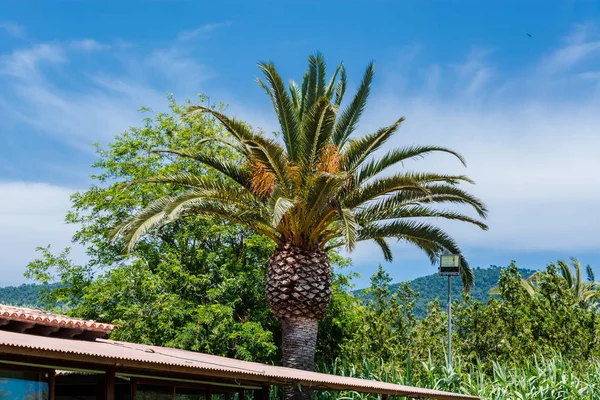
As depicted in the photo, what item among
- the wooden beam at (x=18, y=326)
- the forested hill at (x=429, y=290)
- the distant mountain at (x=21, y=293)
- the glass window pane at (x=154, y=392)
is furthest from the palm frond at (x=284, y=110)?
the distant mountain at (x=21, y=293)

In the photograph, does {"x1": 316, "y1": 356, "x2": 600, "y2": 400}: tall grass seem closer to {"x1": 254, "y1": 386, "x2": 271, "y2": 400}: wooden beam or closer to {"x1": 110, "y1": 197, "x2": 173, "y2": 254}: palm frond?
{"x1": 254, "y1": 386, "x2": 271, "y2": 400}: wooden beam

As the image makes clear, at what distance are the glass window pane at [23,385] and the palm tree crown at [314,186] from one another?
23.1 ft

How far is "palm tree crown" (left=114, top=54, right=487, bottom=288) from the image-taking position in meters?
18.7

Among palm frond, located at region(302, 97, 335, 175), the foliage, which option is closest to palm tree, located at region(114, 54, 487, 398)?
palm frond, located at region(302, 97, 335, 175)

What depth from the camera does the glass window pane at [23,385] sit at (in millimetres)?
10332

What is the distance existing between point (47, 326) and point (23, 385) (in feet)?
8.85

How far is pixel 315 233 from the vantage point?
783 inches

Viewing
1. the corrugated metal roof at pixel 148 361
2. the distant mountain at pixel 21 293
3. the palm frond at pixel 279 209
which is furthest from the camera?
the distant mountain at pixel 21 293

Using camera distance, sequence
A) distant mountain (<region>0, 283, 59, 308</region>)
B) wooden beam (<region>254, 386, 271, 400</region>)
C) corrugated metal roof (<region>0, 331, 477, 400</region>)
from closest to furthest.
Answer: corrugated metal roof (<region>0, 331, 477, 400</region>)
wooden beam (<region>254, 386, 271, 400</region>)
distant mountain (<region>0, 283, 59, 308</region>)

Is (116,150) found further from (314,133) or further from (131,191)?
(314,133)

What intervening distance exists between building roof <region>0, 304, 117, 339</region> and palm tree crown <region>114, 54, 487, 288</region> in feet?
13.0

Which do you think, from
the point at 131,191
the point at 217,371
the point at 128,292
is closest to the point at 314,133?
the point at 217,371

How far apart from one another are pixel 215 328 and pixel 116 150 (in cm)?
985

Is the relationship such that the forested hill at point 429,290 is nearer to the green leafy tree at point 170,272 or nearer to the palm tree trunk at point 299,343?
the green leafy tree at point 170,272
